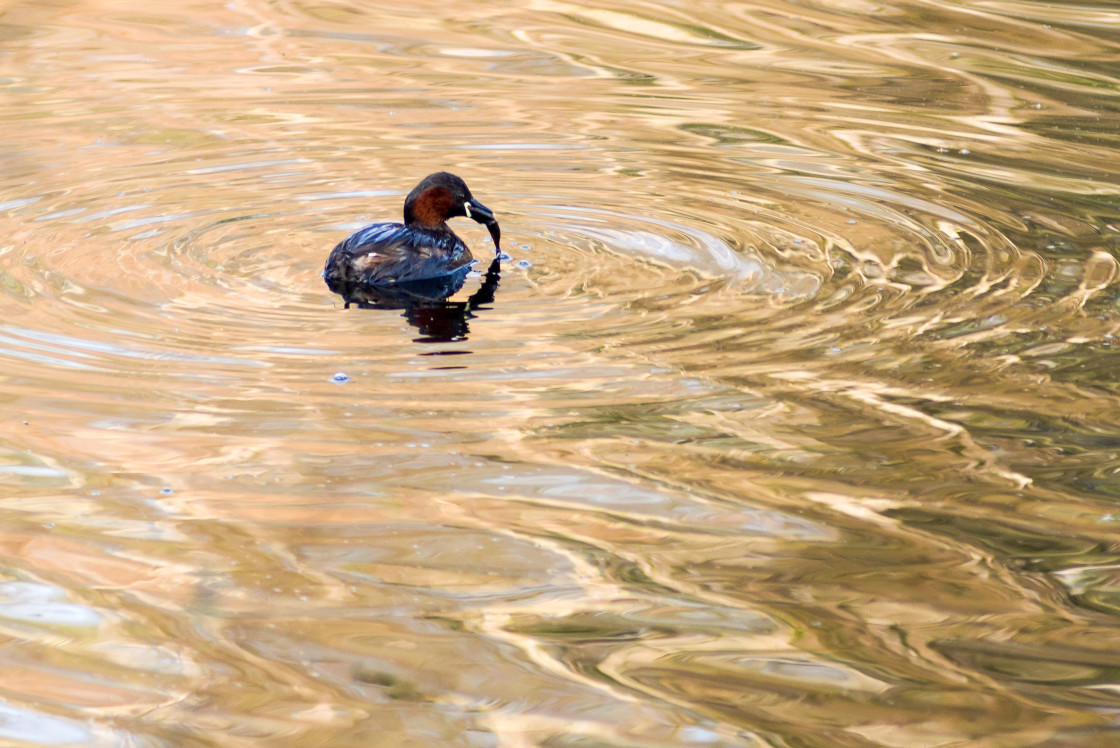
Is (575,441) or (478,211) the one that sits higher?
(478,211)

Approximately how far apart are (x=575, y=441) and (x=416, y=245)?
8.29 feet

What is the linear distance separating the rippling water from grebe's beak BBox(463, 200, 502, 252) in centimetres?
13

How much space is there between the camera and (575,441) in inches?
219

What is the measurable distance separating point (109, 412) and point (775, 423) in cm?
258

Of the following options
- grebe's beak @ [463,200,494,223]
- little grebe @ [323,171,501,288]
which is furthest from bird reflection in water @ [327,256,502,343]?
grebe's beak @ [463,200,494,223]

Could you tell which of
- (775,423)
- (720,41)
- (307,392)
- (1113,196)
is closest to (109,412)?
(307,392)

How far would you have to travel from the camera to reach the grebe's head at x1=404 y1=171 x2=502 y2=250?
26.4ft

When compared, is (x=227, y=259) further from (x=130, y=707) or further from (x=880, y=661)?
(x=880, y=661)

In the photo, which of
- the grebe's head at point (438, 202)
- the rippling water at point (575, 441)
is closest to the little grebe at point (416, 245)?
the grebe's head at point (438, 202)

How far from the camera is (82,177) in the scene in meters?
9.29

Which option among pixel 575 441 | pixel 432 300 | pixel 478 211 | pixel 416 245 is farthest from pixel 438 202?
pixel 575 441

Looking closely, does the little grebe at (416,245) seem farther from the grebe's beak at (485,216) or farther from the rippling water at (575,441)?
Result: the rippling water at (575,441)

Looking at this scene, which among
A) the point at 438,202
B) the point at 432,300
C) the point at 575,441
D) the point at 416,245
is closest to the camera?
the point at 575,441

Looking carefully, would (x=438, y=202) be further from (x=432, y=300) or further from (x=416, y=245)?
(x=432, y=300)
